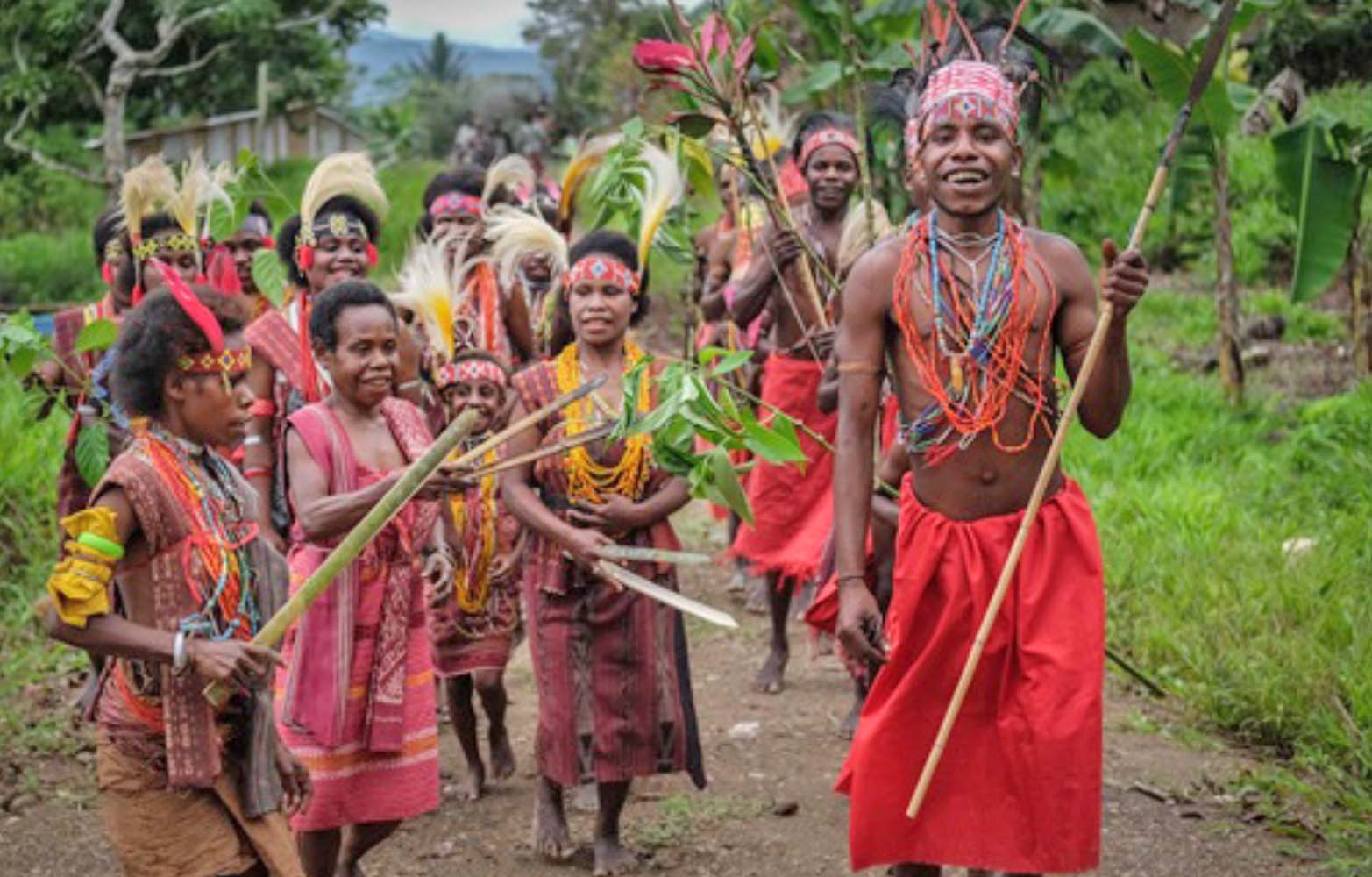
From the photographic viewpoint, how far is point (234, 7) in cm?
2195

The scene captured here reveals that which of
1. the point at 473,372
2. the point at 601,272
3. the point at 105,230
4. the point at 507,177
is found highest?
the point at 507,177

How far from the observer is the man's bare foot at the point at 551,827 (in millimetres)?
5656

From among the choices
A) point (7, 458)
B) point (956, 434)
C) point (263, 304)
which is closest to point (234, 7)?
point (7, 458)

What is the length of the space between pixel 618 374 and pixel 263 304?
2.43 m

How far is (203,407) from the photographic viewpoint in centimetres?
400

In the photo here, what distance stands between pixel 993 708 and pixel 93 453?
297cm

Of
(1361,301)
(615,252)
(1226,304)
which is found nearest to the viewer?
(615,252)

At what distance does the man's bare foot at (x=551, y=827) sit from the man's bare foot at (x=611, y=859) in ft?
0.49

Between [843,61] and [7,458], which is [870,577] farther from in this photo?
[7,458]

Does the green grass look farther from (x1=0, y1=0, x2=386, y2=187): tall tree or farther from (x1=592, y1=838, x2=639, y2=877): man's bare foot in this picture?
(x1=0, y1=0, x2=386, y2=187): tall tree

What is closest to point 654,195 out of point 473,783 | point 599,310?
point 599,310

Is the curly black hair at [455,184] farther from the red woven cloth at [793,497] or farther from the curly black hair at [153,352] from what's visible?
the curly black hair at [153,352]

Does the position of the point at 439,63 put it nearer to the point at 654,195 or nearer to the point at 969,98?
the point at 654,195

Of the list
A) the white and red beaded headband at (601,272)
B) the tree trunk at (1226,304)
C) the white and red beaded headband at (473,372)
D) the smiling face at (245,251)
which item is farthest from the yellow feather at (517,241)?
the tree trunk at (1226,304)
